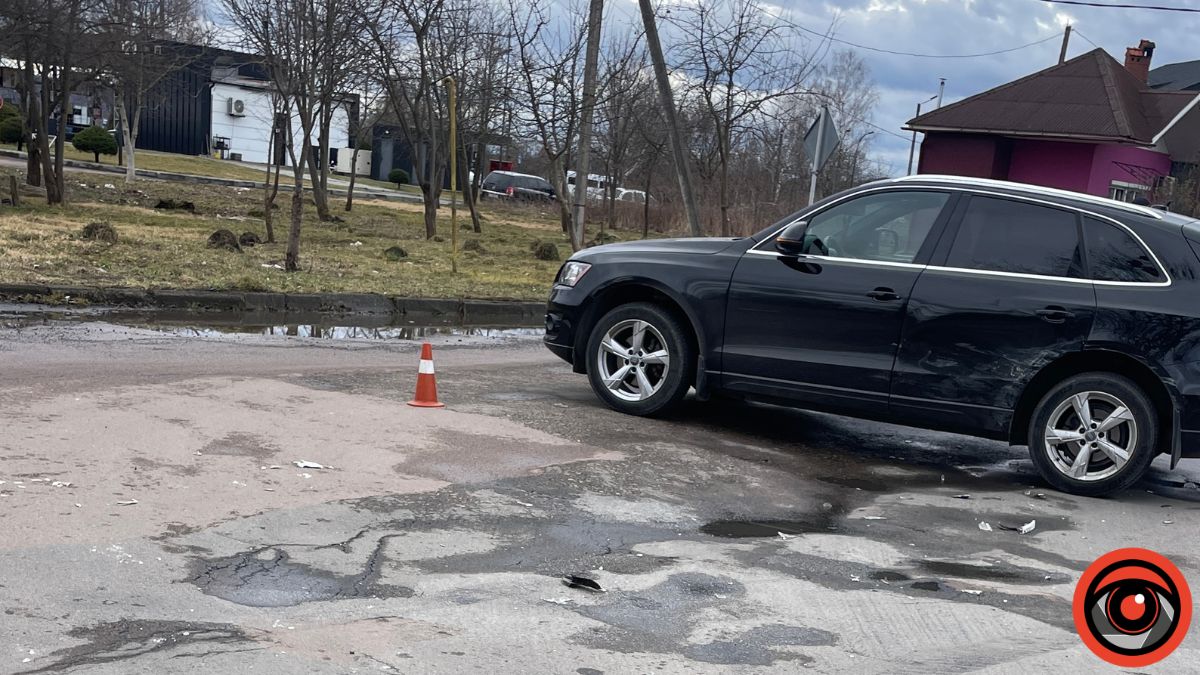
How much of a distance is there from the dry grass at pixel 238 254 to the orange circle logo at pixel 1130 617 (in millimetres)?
→ 11124

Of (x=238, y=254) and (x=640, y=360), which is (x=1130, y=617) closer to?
(x=640, y=360)

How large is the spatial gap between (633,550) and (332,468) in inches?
70.9

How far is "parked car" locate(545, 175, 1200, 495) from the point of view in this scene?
706 centimetres

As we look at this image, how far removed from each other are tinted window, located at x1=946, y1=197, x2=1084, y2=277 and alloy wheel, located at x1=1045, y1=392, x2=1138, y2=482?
0.79m

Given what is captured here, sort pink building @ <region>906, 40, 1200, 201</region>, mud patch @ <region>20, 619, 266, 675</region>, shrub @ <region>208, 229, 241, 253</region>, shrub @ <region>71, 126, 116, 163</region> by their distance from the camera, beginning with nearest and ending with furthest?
mud patch @ <region>20, 619, 266, 675</region> → shrub @ <region>208, 229, 241, 253</region> → pink building @ <region>906, 40, 1200, 201</region> → shrub @ <region>71, 126, 116, 163</region>

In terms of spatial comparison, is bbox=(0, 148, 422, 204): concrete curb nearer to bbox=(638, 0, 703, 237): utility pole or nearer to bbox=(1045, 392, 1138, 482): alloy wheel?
bbox=(638, 0, 703, 237): utility pole

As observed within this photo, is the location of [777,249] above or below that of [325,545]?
above

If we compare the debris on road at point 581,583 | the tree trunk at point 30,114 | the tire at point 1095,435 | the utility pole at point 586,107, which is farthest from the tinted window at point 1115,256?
the tree trunk at point 30,114

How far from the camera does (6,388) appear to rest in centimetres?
768

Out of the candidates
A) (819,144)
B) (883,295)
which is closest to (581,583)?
(883,295)

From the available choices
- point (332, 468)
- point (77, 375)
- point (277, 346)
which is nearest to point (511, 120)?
point (277, 346)

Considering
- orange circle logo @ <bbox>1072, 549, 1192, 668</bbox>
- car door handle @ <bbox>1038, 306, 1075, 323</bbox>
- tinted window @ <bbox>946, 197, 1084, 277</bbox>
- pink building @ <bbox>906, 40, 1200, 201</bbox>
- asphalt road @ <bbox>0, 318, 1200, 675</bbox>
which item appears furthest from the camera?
pink building @ <bbox>906, 40, 1200, 201</bbox>

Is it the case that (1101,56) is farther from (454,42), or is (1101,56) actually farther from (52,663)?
(52,663)

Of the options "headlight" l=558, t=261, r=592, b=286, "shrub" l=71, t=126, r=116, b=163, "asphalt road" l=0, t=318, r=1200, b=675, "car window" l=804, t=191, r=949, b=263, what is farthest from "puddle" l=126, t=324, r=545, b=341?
"shrub" l=71, t=126, r=116, b=163
